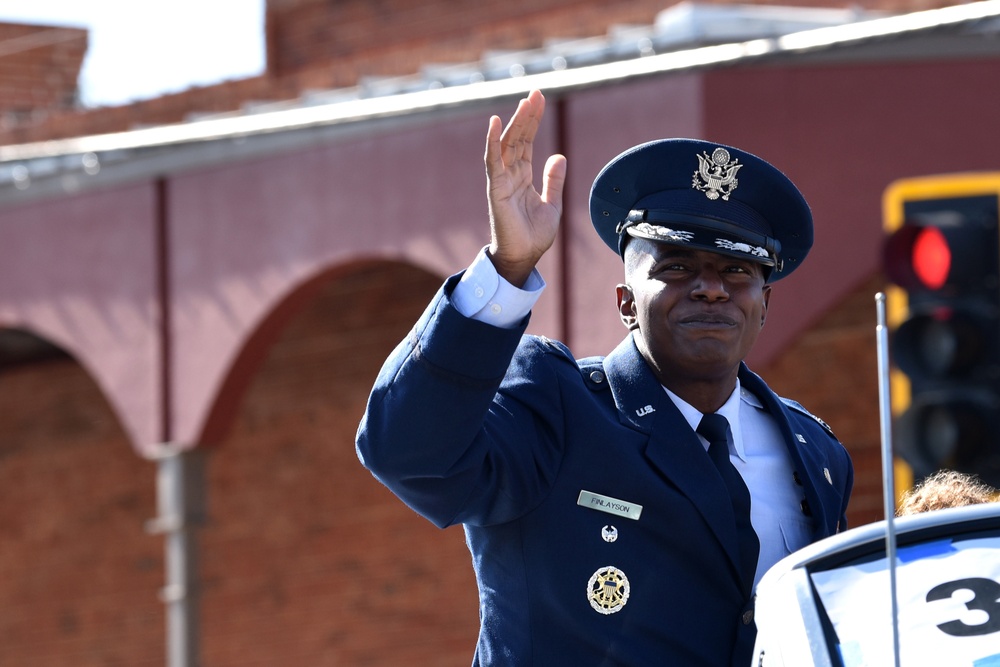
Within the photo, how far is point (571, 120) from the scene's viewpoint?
784cm

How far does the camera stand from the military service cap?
269 cm

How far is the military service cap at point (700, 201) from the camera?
2688 mm

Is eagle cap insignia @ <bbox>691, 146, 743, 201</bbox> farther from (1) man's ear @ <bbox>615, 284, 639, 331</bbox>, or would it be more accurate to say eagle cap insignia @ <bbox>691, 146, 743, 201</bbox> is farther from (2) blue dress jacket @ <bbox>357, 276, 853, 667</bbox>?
(2) blue dress jacket @ <bbox>357, 276, 853, 667</bbox>

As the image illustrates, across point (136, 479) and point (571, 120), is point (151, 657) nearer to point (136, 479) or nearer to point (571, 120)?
point (136, 479)

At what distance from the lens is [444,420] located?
2332 millimetres

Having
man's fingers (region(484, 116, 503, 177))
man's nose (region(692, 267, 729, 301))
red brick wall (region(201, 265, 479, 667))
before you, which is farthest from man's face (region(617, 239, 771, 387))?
red brick wall (region(201, 265, 479, 667))

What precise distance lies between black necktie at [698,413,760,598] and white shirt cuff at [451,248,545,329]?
1.62ft

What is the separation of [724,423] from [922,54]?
5.08 metres

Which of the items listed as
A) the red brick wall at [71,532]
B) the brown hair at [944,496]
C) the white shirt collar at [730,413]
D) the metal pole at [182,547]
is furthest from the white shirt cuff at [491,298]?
the red brick wall at [71,532]

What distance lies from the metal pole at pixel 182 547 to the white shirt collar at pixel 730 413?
6.87 metres

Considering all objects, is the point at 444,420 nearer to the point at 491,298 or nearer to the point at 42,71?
the point at 491,298

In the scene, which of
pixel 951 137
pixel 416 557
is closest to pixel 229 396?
pixel 416 557

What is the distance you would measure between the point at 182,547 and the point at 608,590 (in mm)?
7147

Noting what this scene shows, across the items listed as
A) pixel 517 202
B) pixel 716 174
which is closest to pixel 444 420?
pixel 517 202
